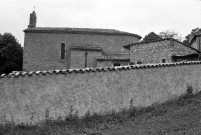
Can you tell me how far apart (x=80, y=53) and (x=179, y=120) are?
72.8ft

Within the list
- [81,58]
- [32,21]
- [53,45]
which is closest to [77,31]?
[53,45]

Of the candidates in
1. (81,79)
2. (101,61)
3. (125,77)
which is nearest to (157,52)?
(101,61)

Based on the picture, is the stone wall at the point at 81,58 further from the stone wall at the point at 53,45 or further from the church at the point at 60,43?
the stone wall at the point at 53,45

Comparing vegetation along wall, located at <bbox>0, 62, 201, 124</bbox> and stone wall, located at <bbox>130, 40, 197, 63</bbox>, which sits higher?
stone wall, located at <bbox>130, 40, 197, 63</bbox>

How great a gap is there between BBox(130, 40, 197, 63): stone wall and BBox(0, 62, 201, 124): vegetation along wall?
7718 mm

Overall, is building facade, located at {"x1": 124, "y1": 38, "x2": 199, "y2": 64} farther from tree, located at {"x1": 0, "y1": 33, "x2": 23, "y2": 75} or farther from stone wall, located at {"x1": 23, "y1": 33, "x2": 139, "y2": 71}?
tree, located at {"x1": 0, "y1": 33, "x2": 23, "y2": 75}

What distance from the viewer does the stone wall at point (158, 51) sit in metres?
20.5

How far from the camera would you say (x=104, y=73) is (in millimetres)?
11180

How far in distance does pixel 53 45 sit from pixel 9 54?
7.49 meters

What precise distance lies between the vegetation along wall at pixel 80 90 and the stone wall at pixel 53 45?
21138 millimetres

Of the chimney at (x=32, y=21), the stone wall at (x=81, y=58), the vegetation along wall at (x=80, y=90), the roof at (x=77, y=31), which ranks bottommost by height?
the vegetation along wall at (x=80, y=90)

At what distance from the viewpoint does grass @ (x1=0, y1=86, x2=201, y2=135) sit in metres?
8.41

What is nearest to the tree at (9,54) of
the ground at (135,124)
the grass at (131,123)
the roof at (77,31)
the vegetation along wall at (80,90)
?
the roof at (77,31)

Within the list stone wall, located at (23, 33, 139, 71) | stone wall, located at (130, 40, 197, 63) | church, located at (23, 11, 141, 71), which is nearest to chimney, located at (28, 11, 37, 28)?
church, located at (23, 11, 141, 71)
